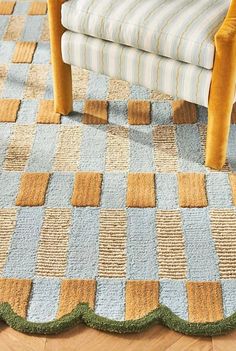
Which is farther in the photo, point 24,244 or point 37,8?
point 37,8

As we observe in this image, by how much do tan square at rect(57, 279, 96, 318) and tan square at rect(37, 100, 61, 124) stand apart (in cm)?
66

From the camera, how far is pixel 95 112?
1958 mm

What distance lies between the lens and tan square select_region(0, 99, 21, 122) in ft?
6.37

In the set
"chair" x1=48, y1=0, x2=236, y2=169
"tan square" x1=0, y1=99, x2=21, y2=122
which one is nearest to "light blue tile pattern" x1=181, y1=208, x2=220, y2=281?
"chair" x1=48, y1=0, x2=236, y2=169

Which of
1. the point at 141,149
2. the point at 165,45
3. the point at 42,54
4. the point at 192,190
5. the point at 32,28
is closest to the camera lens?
the point at 165,45

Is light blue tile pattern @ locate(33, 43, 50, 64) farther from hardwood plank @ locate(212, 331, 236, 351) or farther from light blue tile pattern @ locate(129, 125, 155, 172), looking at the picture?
hardwood plank @ locate(212, 331, 236, 351)

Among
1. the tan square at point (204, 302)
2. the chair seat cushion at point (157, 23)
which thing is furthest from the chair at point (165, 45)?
the tan square at point (204, 302)

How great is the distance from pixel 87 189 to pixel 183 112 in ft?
1.56

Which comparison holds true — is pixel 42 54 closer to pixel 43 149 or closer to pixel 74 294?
pixel 43 149

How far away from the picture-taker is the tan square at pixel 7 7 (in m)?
2.51

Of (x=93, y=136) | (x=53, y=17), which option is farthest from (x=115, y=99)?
(x=53, y=17)

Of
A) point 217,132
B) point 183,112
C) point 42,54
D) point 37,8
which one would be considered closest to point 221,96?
point 217,132

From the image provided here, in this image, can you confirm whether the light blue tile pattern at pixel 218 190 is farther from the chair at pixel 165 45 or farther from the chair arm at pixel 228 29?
the chair arm at pixel 228 29

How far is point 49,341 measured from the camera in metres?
1.31
